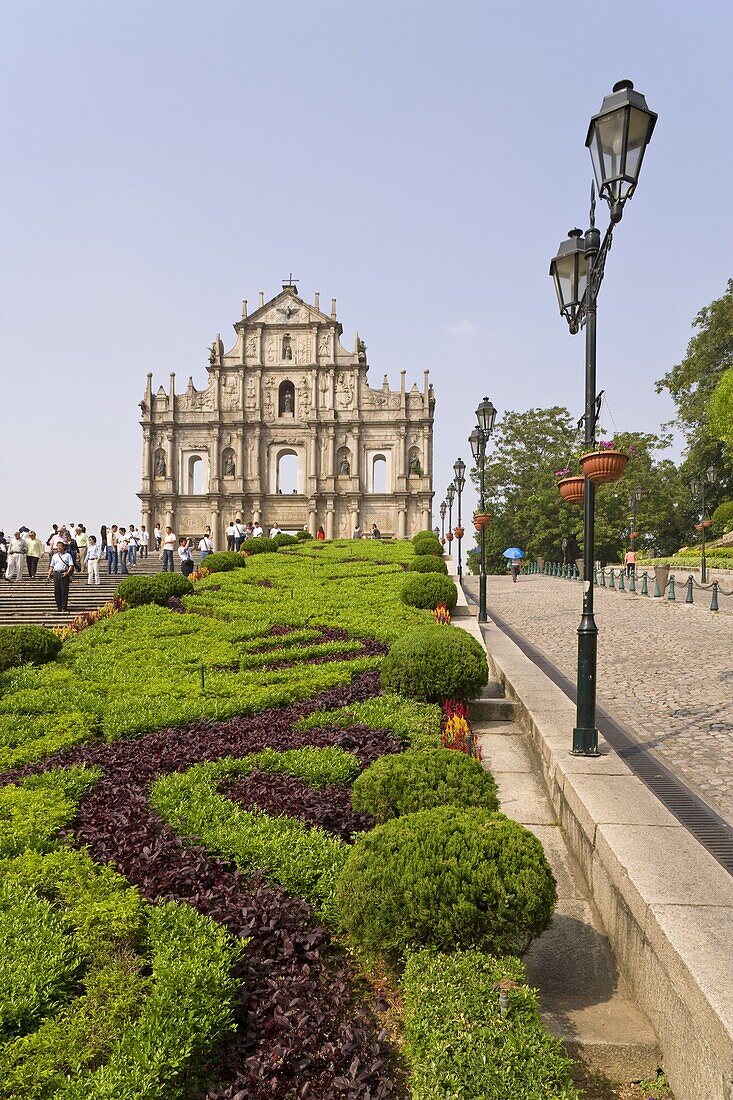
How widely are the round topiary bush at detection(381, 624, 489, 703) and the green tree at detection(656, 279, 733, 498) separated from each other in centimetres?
4327

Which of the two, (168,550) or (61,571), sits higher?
(168,550)

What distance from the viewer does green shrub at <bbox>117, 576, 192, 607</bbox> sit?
14875 mm

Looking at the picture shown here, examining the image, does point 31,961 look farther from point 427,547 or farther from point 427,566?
point 427,547

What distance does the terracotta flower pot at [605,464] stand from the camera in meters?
6.01

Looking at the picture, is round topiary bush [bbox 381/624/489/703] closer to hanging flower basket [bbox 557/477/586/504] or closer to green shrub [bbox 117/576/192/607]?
hanging flower basket [bbox 557/477/586/504]

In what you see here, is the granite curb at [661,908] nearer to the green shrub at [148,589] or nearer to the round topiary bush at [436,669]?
the round topiary bush at [436,669]

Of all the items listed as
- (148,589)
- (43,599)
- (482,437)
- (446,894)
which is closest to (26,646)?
(148,589)

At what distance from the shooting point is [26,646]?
976 cm

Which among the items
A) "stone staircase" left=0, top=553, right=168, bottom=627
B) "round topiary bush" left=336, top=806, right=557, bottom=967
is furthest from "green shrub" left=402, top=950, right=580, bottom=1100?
"stone staircase" left=0, top=553, right=168, bottom=627

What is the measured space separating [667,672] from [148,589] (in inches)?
407

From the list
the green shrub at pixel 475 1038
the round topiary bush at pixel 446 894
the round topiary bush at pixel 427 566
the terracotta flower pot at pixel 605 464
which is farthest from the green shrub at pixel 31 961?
the round topiary bush at pixel 427 566

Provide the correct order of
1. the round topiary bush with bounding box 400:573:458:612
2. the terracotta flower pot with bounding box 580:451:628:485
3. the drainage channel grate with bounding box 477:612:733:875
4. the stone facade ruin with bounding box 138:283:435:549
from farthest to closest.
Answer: the stone facade ruin with bounding box 138:283:435:549 → the round topiary bush with bounding box 400:573:458:612 → the terracotta flower pot with bounding box 580:451:628:485 → the drainage channel grate with bounding box 477:612:733:875

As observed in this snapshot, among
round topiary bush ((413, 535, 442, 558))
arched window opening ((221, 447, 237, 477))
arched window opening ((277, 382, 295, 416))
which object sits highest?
arched window opening ((277, 382, 295, 416))

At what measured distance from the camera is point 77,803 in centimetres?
521
